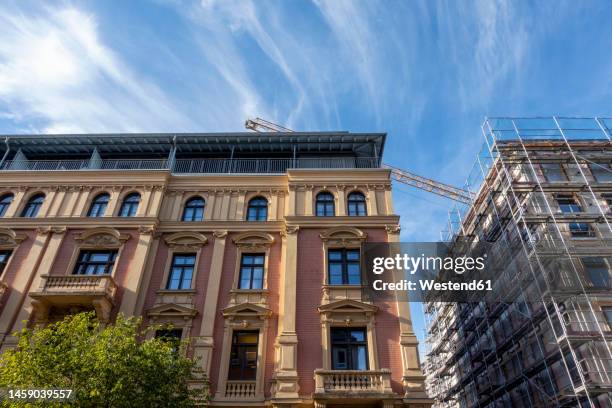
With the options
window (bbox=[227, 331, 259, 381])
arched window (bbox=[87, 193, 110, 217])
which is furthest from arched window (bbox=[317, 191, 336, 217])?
arched window (bbox=[87, 193, 110, 217])

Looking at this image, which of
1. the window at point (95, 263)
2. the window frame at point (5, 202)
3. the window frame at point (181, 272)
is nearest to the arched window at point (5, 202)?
the window frame at point (5, 202)

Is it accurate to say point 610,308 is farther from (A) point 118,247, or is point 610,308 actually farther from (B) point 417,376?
(A) point 118,247

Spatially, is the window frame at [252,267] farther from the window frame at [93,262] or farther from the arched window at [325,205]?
the window frame at [93,262]

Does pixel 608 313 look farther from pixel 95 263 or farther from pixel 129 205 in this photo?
pixel 129 205

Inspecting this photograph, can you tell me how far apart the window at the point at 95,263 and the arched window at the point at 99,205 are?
2.46 metres

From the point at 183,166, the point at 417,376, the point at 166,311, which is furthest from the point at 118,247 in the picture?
the point at 417,376

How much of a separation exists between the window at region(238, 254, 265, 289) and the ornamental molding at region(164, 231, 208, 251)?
A: 2.26m

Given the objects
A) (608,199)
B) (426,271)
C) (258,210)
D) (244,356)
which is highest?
(258,210)

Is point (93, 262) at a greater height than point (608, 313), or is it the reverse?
point (93, 262)

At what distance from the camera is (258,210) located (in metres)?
23.2

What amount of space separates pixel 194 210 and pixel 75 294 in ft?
23.3

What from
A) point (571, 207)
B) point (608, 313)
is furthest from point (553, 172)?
point (608, 313)

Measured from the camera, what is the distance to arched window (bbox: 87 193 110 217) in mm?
22875

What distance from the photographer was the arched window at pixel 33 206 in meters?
22.9
